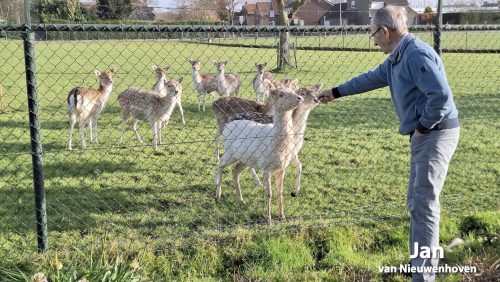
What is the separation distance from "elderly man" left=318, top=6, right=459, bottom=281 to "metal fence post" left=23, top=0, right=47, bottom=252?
8.36ft

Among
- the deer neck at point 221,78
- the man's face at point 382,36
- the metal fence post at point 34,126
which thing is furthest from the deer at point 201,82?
the man's face at point 382,36

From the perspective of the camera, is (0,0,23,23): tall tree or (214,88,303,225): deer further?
(0,0,23,23): tall tree

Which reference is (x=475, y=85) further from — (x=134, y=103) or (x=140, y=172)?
(x=140, y=172)

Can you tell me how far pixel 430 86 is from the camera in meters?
3.11

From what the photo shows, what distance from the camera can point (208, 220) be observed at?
5.50 metres

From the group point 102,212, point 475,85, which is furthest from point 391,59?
point 475,85

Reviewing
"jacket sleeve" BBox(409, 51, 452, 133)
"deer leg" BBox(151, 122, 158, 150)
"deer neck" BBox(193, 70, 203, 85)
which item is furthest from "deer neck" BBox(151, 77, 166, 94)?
"jacket sleeve" BBox(409, 51, 452, 133)

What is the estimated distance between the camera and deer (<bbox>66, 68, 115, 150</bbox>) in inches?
361

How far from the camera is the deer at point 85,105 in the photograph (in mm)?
9172

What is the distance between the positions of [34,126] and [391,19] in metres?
2.78

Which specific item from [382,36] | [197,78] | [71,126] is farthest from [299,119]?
[197,78]

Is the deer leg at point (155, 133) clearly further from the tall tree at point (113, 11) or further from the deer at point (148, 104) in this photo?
the tall tree at point (113, 11)

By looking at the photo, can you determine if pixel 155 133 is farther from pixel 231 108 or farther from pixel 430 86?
pixel 430 86

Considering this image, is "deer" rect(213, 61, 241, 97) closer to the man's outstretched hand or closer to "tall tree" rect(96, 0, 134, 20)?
"tall tree" rect(96, 0, 134, 20)
